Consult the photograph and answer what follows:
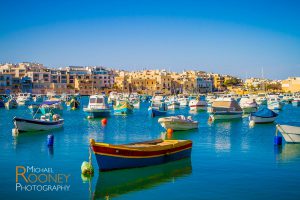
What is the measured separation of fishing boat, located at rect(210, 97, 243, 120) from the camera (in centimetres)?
4412

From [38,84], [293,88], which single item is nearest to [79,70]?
[38,84]

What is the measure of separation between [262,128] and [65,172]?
21550 millimetres

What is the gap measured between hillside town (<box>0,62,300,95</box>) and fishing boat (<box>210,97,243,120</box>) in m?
99.1

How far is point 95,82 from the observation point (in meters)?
156

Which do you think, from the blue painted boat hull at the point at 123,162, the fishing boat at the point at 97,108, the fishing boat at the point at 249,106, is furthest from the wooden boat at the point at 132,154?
the fishing boat at the point at 249,106

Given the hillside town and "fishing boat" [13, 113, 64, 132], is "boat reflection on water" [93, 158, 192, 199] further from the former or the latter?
the hillside town

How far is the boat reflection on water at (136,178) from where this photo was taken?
1518 cm

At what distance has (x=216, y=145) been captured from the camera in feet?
82.4

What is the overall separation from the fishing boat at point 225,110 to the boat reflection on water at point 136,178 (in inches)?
1008

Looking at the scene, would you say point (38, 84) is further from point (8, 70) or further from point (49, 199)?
point (49, 199)

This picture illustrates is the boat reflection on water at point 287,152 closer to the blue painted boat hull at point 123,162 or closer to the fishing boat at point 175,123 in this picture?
the blue painted boat hull at point 123,162

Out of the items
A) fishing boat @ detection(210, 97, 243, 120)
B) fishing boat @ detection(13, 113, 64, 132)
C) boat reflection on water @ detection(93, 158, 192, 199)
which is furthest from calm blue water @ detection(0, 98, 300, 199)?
fishing boat @ detection(210, 97, 243, 120)

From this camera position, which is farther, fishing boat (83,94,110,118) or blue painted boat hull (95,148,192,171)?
fishing boat (83,94,110,118)

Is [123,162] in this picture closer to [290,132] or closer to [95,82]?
[290,132]
